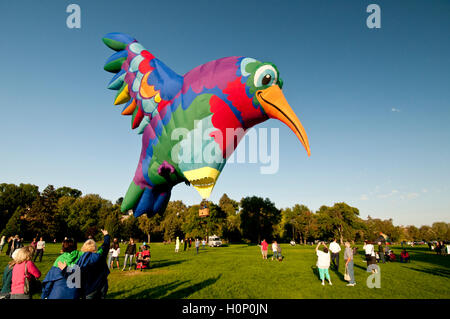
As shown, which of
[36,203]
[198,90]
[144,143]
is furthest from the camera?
[36,203]

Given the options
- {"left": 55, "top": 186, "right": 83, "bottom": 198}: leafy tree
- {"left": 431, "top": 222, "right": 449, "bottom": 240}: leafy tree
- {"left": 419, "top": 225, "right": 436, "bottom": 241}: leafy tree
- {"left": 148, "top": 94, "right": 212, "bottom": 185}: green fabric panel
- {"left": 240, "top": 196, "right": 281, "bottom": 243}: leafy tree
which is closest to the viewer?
{"left": 148, "top": 94, "right": 212, "bottom": 185}: green fabric panel

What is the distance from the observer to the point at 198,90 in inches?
118

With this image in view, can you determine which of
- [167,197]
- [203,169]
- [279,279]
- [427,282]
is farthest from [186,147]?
[427,282]

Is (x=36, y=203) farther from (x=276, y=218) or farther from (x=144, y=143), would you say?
(x=144, y=143)

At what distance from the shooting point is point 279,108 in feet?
8.90

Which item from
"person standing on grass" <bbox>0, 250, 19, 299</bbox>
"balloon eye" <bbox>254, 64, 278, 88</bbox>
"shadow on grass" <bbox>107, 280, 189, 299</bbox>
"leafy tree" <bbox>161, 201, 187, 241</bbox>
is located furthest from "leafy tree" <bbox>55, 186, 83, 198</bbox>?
"balloon eye" <bbox>254, 64, 278, 88</bbox>

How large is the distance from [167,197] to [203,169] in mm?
1492

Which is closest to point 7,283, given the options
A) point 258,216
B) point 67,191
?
point 258,216

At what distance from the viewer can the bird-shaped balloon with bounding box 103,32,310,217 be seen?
2785mm

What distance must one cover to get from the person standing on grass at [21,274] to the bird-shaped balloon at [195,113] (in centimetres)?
169

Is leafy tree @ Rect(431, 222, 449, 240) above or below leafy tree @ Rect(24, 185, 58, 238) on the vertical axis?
below

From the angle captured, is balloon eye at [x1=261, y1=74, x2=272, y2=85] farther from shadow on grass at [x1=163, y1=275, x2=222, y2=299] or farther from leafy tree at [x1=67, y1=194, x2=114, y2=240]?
leafy tree at [x1=67, y1=194, x2=114, y2=240]

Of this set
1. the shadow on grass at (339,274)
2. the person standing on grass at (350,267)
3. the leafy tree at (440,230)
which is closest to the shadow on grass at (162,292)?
the person standing on grass at (350,267)

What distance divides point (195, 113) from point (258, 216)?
42.1 metres
